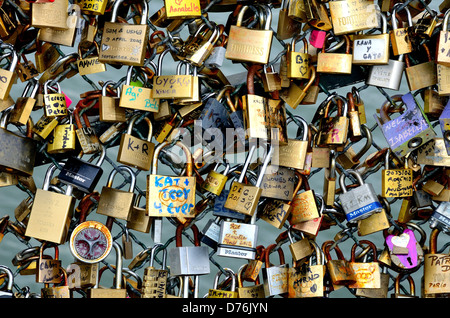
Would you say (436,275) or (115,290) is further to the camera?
(436,275)

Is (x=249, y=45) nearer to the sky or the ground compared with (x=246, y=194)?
nearer to the sky

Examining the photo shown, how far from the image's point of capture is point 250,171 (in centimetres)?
186

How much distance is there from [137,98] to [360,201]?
0.64 meters

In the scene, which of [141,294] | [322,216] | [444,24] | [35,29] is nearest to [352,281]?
[322,216]

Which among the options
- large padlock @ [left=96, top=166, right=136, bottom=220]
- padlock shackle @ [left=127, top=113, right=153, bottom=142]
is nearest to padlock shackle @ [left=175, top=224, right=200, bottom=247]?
large padlock @ [left=96, top=166, right=136, bottom=220]

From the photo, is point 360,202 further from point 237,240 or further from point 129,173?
point 129,173

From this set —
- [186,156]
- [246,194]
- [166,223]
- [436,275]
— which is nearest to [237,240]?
[246,194]

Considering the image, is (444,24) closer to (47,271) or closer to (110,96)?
(110,96)

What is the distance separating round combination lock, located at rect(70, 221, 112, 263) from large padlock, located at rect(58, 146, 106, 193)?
10 cm

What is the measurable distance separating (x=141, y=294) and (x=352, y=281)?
56 cm

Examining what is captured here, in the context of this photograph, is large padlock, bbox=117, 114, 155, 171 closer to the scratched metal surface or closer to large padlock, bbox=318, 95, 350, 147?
large padlock, bbox=318, 95, 350, 147

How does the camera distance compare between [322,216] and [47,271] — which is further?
[322,216]

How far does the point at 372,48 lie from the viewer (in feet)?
6.04

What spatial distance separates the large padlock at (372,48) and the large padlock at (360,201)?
0.31 m
